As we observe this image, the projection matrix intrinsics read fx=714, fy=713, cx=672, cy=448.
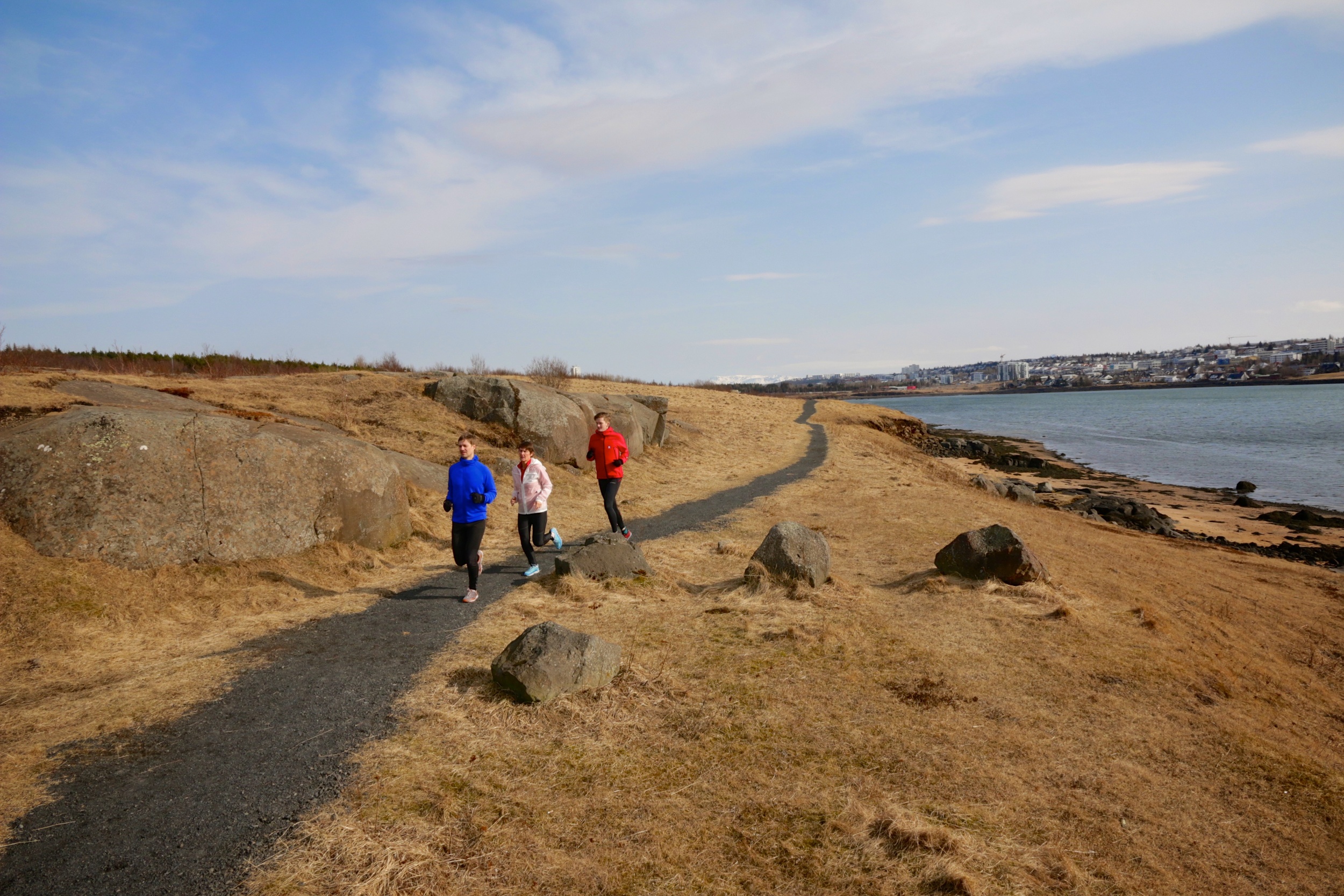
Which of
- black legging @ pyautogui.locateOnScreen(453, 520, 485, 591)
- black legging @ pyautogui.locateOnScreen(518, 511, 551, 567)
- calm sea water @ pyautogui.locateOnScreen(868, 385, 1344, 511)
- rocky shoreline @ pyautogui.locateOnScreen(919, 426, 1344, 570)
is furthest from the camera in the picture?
calm sea water @ pyautogui.locateOnScreen(868, 385, 1344, 511)

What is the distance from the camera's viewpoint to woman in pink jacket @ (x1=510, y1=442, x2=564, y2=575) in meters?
11.8

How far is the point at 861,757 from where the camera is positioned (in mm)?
6598

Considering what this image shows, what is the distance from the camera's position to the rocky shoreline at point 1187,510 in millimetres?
23078

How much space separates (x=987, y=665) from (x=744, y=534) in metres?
7.63

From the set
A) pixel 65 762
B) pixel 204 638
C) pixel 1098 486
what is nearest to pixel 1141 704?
pixel 65 762

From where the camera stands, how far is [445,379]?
2423cm

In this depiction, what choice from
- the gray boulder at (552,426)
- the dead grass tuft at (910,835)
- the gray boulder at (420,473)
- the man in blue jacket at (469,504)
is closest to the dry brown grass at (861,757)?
the dead grass tuft at (910,835)

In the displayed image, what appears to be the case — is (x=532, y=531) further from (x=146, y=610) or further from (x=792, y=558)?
(x=146, y=610)

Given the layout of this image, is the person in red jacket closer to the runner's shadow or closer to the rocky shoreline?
the runner's shadow

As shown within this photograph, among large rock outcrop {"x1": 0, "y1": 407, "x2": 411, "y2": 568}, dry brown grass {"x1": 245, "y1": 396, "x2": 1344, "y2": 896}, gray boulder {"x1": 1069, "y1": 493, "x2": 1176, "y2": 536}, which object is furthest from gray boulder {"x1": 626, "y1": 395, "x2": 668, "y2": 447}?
dry brown grass {"x1": 245, "y1": 396, "x2": 1344, "y2": 896}

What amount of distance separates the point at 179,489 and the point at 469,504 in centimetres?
477

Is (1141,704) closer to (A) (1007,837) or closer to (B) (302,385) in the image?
(A) (1007,837)

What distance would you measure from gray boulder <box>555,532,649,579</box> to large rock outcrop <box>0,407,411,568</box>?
4.09 m

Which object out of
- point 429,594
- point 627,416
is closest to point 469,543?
point 429,594
